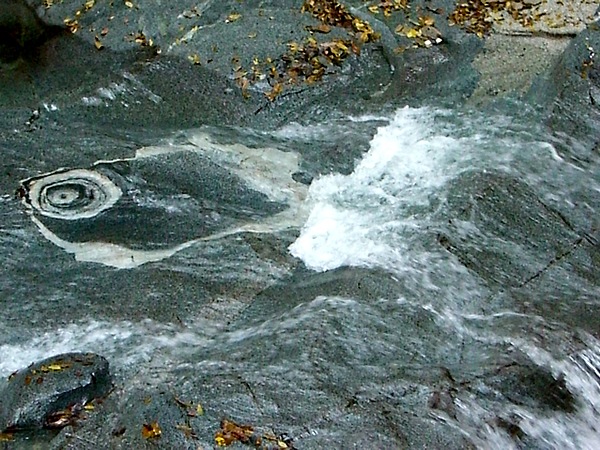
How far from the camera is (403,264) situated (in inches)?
172

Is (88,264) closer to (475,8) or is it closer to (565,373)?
(565,373)

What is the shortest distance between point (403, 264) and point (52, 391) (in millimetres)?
1840

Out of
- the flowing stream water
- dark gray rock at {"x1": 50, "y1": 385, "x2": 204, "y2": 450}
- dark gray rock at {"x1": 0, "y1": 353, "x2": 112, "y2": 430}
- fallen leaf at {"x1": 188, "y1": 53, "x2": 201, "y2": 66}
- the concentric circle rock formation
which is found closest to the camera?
dark gray rock at {"x1": 50, "y1": 385, "x2": 204, "y2": 450}

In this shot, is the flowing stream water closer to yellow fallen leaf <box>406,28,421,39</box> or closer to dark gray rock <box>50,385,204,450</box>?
dark gray rock <box>50,385,204,450</box>

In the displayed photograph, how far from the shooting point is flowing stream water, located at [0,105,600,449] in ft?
12.4

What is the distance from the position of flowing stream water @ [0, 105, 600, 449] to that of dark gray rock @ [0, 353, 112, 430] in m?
0.19

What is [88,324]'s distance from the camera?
4.19m

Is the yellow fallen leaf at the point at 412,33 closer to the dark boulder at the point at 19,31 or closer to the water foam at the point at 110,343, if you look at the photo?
the dark boulder at the point at 19,31

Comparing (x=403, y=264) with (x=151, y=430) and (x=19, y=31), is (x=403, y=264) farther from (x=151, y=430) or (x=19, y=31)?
(x=19, y=31)

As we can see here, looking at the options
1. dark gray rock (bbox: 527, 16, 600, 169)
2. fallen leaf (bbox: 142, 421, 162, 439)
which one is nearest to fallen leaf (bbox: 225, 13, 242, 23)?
dark gray rock (bbox: 527, 16, 600, 169)

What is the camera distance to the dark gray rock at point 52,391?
11.8 feet

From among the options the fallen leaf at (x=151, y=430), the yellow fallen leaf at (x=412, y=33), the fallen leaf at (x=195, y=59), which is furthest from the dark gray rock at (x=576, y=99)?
the fallen leaf at (x=151, y=430)

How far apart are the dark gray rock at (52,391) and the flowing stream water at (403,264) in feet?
0.63

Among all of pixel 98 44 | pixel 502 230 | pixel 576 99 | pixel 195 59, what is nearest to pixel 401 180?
pixel 502 230
